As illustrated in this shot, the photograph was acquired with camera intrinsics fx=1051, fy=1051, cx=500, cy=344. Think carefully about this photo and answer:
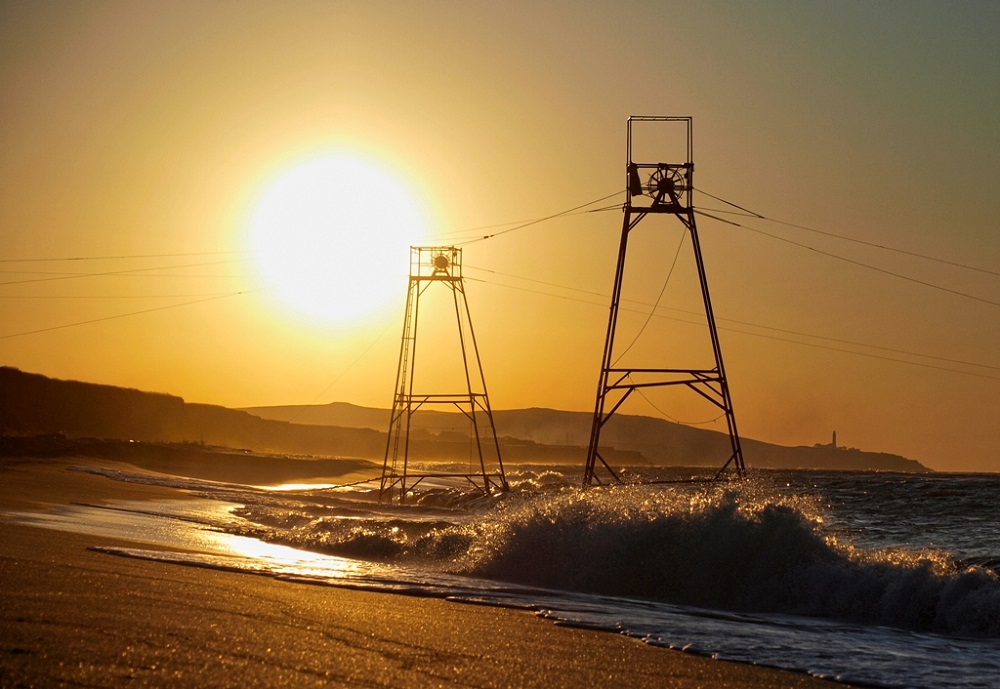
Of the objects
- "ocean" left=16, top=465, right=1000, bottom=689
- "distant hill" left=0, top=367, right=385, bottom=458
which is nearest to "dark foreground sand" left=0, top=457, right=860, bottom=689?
"ocean" left=16, top=465, right=1000, bottom=689

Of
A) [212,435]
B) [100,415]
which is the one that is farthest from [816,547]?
[212,435]

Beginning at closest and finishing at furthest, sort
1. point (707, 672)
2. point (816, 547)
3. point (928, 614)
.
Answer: point (707, 672) < point (928, 614) < point (816, 547)

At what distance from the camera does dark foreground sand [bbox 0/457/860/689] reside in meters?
5.82

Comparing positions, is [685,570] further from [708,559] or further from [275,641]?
[275,641]

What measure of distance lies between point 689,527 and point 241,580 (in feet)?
20.9

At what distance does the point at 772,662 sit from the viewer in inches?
309

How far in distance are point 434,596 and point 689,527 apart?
15.6 ft

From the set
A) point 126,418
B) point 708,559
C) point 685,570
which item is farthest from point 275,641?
point 126,418

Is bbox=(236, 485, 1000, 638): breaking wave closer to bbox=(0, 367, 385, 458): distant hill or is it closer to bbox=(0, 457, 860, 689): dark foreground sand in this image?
bbox=(0, 457, 860, 689): dark foreground sand

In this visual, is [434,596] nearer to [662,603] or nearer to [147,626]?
[662,603]

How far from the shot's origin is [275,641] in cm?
685

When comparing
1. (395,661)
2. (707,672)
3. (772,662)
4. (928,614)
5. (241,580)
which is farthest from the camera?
(928,614)

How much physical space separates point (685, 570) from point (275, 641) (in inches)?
296

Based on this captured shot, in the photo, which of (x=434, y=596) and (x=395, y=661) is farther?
(x=434, y=596)
